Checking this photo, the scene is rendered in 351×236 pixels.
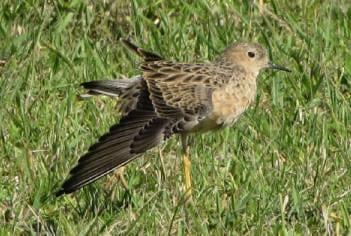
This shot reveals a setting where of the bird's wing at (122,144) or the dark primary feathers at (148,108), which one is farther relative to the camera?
the dark primary feathers at (148,108)

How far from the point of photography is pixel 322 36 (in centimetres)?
1074

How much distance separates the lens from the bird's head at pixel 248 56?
950 cm

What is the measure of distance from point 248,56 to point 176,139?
0.73 meters

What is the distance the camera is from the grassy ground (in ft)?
26.8

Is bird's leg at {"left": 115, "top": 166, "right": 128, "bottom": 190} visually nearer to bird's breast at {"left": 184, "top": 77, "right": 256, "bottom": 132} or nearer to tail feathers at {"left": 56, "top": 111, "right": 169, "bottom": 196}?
tail feathers at {"left": 56, "top": 111, "right": 169, "bottom": 196}

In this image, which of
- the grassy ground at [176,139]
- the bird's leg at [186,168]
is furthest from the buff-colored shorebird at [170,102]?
the grassy ground at [176,139]

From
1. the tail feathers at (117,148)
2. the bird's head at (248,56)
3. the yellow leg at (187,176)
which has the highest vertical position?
the bird's head at (248,56)

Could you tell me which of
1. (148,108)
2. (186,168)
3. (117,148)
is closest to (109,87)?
(148,108)

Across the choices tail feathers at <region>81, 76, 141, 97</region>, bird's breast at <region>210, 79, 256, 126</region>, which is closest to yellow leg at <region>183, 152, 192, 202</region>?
bird's breast at <region>210, 79, 256, 126</region>

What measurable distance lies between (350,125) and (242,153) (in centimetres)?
86

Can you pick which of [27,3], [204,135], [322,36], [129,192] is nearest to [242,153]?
[204,135]

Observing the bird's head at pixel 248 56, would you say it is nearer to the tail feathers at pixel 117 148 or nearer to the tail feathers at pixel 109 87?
the tail feathers at pixel 109 87

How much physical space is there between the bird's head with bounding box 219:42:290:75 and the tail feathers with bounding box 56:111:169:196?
1088mm

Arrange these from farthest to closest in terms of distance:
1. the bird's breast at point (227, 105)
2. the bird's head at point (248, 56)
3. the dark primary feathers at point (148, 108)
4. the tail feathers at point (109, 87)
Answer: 1. the bird's head at point (248, 56)
2. the tail feathers at point (109, 87)
3. the bird's breast at point (227, 105)
4. the dark primary feathers at point (148, 108)
